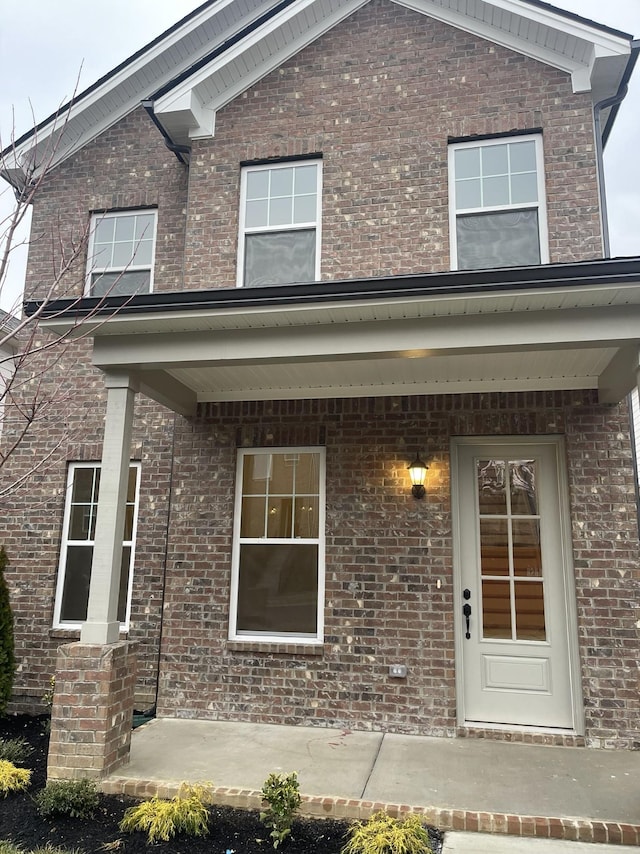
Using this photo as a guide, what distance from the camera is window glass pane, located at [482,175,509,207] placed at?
6.45 m

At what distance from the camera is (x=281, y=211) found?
696 centimetres

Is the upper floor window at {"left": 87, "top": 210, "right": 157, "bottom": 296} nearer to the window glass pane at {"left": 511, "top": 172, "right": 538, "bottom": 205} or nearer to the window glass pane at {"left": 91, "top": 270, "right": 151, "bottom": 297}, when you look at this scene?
the window glass pane at {"left": 91, "top": 270, "right": 151, "bottom": 297}

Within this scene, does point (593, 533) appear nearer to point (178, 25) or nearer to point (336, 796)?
point (336, 796)

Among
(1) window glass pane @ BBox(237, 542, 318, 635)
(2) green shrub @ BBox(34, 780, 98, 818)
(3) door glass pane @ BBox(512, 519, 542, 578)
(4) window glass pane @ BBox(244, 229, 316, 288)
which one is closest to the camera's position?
(2) green shrub @ BBox(34, 780, 98, 818)

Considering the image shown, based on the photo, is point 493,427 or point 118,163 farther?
point 118,163

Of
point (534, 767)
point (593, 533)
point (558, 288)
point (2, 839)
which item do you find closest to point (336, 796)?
point (534, 767)

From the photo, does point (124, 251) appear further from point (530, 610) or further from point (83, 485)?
point (530, 610)

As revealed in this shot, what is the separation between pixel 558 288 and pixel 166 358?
2848 millimetres

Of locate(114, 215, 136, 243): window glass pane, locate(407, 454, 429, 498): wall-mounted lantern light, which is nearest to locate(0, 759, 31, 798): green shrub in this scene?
locate(407, 454, 429, 498): wall-mounted lantern light

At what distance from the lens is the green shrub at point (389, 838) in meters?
3.54

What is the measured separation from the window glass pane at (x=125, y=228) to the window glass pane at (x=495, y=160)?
396 cm

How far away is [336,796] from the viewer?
4258mm

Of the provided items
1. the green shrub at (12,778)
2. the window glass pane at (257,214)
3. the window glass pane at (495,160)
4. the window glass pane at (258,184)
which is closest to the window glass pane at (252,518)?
the green shrub at (12,778)

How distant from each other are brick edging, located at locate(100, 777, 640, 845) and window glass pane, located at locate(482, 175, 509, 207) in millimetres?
5158
